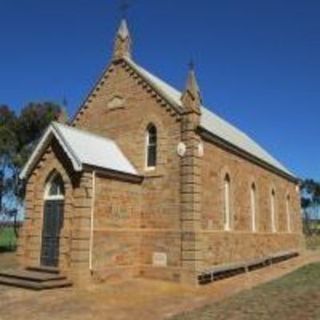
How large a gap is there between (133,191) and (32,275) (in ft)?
19.8

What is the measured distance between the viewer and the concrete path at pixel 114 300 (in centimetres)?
1271

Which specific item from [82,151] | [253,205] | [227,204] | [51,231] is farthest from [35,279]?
[253,205]

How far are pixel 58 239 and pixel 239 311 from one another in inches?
369

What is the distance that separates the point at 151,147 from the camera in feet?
73.6

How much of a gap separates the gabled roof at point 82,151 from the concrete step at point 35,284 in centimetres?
446

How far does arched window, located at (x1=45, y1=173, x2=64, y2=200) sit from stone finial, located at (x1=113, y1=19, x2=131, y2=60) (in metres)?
8.44

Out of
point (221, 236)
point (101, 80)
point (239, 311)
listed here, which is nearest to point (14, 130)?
point (101, 80)

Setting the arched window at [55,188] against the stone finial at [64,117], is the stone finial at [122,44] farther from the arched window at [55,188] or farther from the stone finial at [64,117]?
the arched window at [55,188]

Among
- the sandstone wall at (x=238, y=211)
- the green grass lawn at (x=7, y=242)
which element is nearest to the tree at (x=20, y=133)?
the green grass lawn at (x=7, y=242)

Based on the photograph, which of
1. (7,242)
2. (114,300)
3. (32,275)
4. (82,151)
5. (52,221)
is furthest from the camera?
(7,242)

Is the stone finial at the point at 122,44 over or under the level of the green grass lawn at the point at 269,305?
over

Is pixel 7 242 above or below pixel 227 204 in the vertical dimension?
below

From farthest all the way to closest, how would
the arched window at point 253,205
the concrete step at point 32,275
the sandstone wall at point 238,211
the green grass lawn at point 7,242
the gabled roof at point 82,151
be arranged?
the green grass lawn at point 7,242 → the arched window at point 253,205 → the sandstone wall at point 238,211 → the gabled roof at point 82,151 → the concrete step at point 32,275

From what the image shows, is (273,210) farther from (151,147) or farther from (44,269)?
(44,269)
